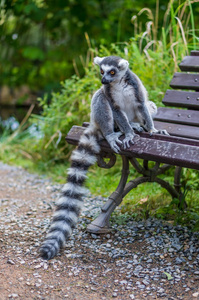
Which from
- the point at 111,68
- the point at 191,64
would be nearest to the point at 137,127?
the point at 111,68

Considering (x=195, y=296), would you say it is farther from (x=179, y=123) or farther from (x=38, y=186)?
(x=38, y=186)

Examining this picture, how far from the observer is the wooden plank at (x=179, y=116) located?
3.20 metres

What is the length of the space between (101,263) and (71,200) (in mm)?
466

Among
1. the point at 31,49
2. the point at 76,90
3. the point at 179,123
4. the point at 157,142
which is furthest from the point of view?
the point at 31,49

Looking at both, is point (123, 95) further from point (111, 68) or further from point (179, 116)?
point (179, 116)

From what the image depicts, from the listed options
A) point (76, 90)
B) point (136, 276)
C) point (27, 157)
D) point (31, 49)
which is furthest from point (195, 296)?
point (31, 49)

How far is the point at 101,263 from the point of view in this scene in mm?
2584

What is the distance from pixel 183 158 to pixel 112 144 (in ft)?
2.03

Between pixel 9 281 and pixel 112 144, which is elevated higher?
pixel 112 144

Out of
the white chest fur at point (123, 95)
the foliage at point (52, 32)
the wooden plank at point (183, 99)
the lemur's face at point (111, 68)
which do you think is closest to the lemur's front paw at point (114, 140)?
the white chest fur at point (123, 95)

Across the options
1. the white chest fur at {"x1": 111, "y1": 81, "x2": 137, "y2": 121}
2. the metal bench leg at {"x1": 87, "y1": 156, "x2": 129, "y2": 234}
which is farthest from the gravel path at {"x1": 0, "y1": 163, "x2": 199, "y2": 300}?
the white chest fur at {"x1": 111, "y1": 81, "x2": 137, "y2": 121}

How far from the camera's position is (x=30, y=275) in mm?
2363

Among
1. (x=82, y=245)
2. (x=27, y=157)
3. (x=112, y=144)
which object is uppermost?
(x=112, y=144)

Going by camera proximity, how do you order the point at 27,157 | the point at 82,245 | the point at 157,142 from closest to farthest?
the point at 157,142, the point at 82,245, the point at 27,157
